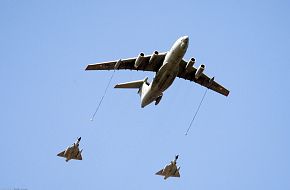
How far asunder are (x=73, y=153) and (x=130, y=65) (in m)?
10.3

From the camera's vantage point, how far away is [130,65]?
60.4 metres

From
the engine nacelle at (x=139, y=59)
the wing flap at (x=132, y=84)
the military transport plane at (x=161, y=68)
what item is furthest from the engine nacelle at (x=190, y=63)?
the wing flap at (x=132, y=84)

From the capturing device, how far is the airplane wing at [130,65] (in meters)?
59.6

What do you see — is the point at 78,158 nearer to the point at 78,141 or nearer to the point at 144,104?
the point at 78,141

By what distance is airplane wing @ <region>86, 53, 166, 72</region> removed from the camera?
59.6 metres

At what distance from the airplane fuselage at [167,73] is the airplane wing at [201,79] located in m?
3.04

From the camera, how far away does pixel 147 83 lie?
63.1 meters

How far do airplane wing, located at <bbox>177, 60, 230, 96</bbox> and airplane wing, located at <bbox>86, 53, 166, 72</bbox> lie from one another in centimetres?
251

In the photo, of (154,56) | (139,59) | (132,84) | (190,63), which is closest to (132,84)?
(132,84)

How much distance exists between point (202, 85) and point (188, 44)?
9.30 meters

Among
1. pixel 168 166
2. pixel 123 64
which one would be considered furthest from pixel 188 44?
pixel 168 166

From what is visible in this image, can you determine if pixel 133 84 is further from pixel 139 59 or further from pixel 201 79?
pixel 201 79

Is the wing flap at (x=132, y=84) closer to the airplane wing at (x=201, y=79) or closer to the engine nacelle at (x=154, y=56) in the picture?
the airplane wing at (x=201, y=79)

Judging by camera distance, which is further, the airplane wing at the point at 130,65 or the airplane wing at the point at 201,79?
the airplane wing at the point at 201,79
